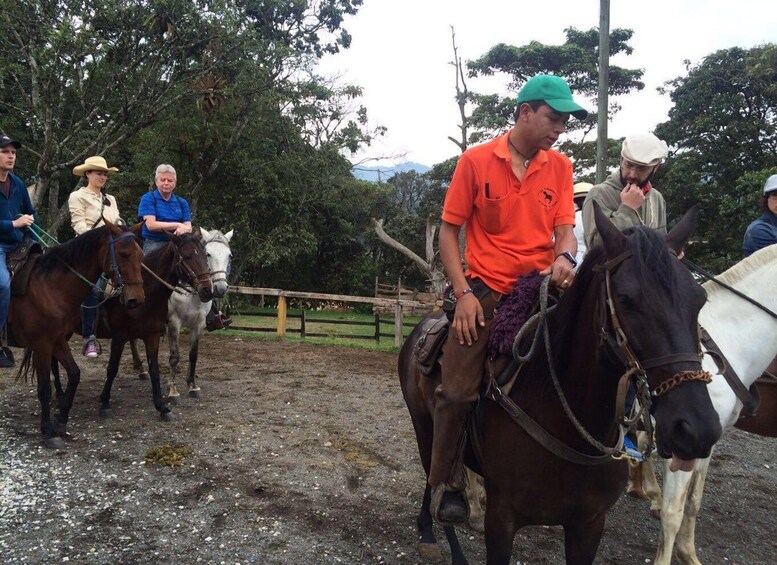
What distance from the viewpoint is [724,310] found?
11.8 feet

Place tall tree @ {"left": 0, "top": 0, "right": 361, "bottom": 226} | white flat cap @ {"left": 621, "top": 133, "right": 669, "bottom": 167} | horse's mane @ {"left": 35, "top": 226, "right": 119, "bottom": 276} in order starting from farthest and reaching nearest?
tall tree @ {"left": 0, "top": 0, "right": 361, "bottom": 226} < horse's mane @ {"left": 35, "top": 226, "right": 119, "bottom": 276} < white flat cap @ {"left": 621, "top": 133, "right": 669, "bottom": 167}

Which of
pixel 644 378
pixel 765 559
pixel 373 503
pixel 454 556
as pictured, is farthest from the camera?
pixel 373 503

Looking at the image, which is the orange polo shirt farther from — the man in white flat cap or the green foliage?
the green foliage

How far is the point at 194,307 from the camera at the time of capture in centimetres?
710

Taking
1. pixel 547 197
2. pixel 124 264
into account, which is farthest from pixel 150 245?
pixel 547 197

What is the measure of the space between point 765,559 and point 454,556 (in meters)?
2.34

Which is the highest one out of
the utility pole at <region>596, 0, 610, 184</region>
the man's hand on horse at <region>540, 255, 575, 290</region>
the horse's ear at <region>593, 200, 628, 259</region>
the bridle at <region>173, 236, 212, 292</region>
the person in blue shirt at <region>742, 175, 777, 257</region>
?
the utility pole at <region>596, 0, 610, 184</region>

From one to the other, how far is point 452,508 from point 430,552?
1.34 metres

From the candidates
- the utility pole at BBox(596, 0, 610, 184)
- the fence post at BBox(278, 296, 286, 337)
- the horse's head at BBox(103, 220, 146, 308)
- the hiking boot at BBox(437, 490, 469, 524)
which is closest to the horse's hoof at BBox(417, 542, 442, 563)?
the hiking boot at BBox(437, 490, 469, 524)

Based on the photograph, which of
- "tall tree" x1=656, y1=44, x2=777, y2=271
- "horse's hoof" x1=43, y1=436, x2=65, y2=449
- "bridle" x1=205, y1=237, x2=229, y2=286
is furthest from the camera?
"tall tree" x1=656, y1=44, x2=777, y2=271

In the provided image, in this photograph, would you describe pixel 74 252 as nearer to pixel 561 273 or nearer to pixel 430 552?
pixel 430 552

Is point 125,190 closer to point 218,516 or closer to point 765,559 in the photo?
point 218,516

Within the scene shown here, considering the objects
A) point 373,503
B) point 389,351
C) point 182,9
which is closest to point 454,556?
point 373,503

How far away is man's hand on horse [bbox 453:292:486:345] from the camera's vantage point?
7.49ft
